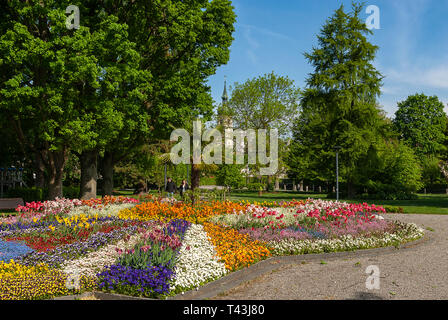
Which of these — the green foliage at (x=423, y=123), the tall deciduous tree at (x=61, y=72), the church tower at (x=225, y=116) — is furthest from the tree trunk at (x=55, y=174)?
the green foliage at (x=423, y=123)

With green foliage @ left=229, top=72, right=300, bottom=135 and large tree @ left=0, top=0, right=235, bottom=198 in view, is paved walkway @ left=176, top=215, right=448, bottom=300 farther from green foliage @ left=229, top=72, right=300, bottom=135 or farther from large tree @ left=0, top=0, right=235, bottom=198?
green foliage @ left=229, top=72, right=300, bottom=135

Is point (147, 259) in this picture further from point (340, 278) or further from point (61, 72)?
point (61, 72)

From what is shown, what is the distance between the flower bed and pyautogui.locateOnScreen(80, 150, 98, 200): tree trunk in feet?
14.4

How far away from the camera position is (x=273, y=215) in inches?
494

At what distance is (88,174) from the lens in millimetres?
20641

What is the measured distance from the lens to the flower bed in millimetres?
6125

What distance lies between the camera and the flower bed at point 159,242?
20.1 ft

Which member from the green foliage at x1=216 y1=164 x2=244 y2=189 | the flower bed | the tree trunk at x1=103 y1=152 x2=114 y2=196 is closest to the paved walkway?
the flower bed

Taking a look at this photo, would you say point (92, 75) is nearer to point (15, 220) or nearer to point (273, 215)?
point (15, 220)

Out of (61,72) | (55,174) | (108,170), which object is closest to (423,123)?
(108,170)

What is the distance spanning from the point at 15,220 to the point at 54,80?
7.81 meters

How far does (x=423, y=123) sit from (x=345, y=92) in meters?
24.9

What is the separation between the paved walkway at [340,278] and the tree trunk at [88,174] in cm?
1430

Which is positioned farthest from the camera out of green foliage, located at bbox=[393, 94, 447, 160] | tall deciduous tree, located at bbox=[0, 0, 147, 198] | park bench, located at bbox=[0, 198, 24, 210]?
green foliage, located at bbox=[393, 94, 447, 160]
